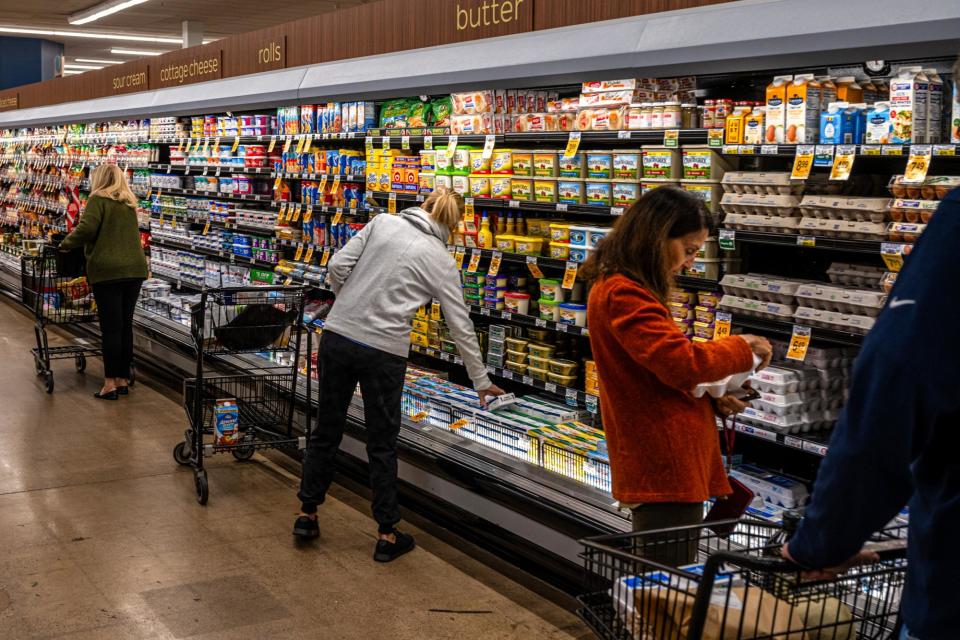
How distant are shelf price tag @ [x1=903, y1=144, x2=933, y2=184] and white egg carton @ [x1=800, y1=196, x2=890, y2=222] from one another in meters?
0.17

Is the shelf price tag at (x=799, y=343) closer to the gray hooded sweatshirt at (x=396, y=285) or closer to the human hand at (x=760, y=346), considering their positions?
the human hand at (x=760, y=346)

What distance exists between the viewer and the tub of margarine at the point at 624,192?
4355 millimetres

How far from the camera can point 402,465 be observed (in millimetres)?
5090

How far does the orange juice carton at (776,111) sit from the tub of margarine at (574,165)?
104cm

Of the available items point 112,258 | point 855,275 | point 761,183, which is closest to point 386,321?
point 761,183

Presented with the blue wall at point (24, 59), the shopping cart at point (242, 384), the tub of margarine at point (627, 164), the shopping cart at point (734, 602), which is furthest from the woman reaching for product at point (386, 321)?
the blue wall at point (24, 59)

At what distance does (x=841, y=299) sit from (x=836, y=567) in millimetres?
2175

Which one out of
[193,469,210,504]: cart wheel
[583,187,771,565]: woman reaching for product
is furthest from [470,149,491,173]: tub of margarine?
[583,187,771,565]: woman reaching for product

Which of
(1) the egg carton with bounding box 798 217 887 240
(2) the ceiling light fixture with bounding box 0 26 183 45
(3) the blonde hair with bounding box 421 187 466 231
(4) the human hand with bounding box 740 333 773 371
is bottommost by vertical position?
(4) the human hand with bounding box 740 333 773 371

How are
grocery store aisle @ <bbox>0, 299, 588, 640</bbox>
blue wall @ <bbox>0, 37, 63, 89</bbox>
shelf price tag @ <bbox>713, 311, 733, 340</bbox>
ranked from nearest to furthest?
1. grocery store aisle @ <bbox>0, 299, 588, 640</bbox>
2. shelf price tag @ <bbox>713, 311, 733, 340</bbox>
3. blue wall @ <bbox>0, 37, 63, 89</bbox>

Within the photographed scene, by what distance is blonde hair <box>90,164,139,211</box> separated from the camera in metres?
7.30

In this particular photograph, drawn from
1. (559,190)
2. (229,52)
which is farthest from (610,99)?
(229,52)

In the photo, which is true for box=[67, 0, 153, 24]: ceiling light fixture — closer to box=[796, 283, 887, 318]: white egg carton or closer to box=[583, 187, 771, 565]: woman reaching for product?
box=[796, 283, 887, 318]: white egg carton

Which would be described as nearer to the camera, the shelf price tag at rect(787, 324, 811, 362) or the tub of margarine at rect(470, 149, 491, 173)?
the shelf price tag at rect(787, 324, 811, 362)
